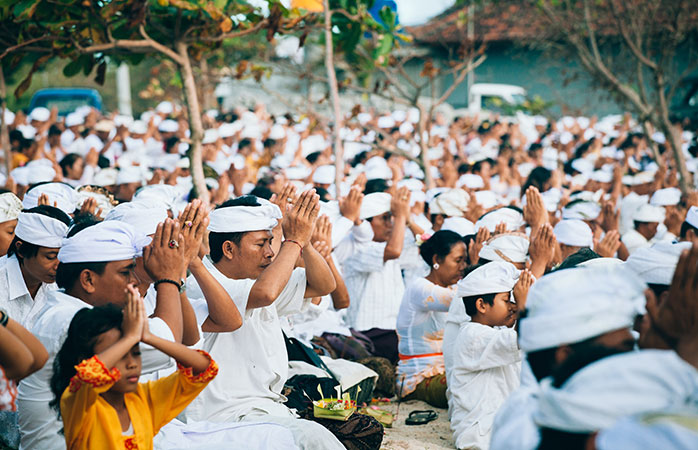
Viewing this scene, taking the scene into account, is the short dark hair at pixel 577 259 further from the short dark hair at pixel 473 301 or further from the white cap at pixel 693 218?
the white cap at pixel 693 218

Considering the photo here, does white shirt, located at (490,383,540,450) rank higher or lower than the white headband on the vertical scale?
lower

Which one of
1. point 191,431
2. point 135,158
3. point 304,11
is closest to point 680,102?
point 135,158

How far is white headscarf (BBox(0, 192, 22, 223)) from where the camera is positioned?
4883 mm

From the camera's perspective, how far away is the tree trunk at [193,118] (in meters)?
6.70

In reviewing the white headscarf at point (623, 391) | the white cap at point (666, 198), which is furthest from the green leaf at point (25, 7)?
the white cap at point (666, 198)

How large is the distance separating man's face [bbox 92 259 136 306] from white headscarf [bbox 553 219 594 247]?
4.08 m

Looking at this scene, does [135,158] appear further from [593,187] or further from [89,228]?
[89,228]

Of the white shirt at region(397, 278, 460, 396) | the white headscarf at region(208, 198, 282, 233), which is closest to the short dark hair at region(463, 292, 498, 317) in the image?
the white shirt at region(397, 278, 460, 396)

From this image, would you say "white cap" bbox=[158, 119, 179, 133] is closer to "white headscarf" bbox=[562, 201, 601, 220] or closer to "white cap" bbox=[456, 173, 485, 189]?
"white cap" bbox=[456, 173, 485, 189]

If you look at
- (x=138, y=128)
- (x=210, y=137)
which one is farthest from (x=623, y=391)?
(x=138, y=128)

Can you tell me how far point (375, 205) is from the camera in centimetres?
729

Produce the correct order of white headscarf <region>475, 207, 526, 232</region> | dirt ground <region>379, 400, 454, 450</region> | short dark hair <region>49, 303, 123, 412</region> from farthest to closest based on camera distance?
white headscarf <region>475, 207, 526, 232</region> < dirt ground <region>379, 400, 454, 450</region> < short dark hair <region>49, 303, 123, 412</region>

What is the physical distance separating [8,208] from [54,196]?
1159 mm

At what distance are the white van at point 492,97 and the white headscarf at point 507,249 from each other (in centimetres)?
1958
